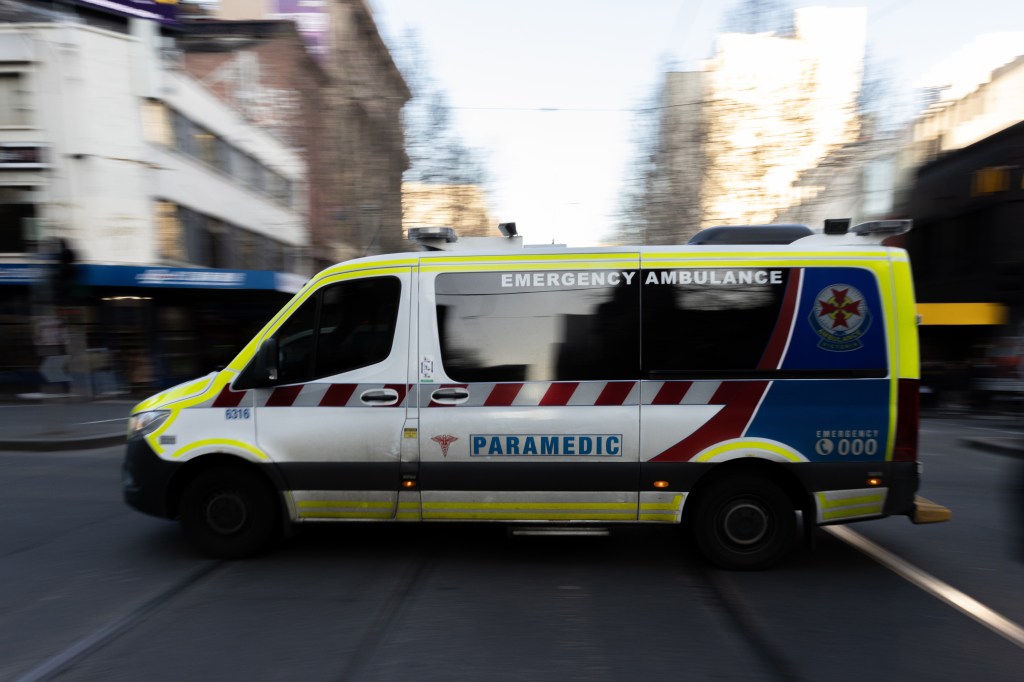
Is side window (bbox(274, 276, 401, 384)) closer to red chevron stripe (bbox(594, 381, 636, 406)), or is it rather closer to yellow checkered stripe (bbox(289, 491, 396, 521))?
yellow checkered stripe (bbox(289, 491, 396, 521))

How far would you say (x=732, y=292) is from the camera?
4.93 m

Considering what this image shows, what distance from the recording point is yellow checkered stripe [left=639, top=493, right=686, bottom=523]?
4.96 m

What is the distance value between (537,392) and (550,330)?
0.44 m

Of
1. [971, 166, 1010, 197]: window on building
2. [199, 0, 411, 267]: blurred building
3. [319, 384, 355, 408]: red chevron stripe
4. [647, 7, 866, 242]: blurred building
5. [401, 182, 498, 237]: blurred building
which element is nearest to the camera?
[319, 384, 355, 408]: red chevron stripe

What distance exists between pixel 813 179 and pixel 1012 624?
21.7 m

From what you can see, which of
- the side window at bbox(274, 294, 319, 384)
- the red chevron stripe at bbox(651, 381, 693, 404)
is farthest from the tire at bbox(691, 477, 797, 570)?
the side window at bbox(274, 294, 319, 384)

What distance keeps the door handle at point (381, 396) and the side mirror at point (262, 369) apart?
2.21 feet

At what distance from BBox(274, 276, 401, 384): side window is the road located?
4.68 feet

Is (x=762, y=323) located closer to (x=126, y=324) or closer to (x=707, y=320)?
(x=707, y=320)

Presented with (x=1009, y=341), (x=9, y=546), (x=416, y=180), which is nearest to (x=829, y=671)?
(x=9, y=546)

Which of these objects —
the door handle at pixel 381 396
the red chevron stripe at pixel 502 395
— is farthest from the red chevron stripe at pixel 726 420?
the door handle at pixel 381 396

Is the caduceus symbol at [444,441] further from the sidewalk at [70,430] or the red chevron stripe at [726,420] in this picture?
the sidewalk at [70,430]

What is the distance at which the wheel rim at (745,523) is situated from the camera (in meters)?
4.98

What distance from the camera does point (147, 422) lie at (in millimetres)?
5234
